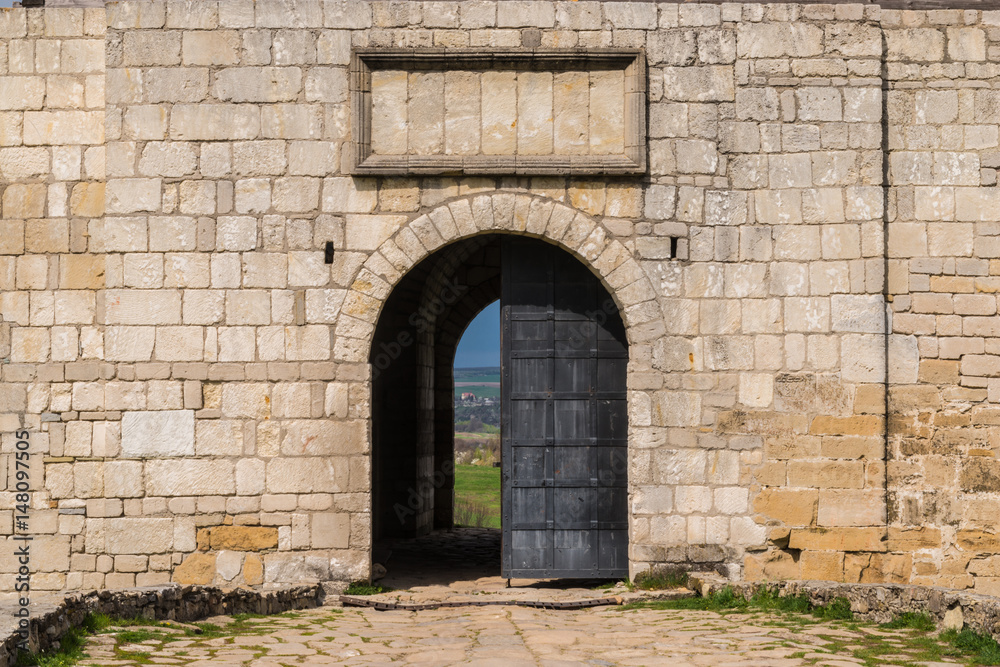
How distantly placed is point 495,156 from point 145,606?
3.75 metres

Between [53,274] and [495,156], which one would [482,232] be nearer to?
[495,156]

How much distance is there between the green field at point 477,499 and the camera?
1395 cm

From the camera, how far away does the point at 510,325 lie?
7246 mm

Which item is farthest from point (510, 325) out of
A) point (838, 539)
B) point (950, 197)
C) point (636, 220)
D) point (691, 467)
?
point (950, 197)

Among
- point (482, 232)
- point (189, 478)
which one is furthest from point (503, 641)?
point (482, 232)

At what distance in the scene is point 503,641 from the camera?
5.17 m

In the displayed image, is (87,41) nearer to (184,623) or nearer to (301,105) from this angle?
(301,105)

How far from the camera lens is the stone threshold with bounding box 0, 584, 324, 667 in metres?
4.24

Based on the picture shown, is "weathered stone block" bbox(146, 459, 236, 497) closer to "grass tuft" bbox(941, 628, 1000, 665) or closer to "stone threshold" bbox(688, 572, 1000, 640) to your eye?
"stone threshold" bbox(688, 572, 1000, 640)

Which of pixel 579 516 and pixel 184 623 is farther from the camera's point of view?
pixel 579 516

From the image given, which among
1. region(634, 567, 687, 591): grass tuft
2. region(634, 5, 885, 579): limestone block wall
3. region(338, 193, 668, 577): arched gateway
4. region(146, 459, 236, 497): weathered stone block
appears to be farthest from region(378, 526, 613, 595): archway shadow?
region(146, 459, 236, 497): weathered stone block

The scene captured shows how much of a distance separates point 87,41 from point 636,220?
13.8 ft

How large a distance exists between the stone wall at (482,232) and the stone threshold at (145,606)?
0.33m

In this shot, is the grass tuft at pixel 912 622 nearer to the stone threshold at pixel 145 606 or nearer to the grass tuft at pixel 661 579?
the grass tuft at pixel 661 579
